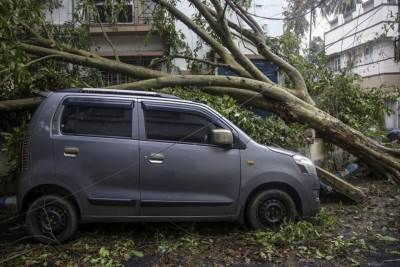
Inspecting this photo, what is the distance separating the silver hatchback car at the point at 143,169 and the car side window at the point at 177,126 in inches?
0.5

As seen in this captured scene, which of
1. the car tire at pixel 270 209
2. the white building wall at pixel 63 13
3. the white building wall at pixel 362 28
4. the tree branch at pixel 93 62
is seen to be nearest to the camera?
the car tire at pixel 270 209

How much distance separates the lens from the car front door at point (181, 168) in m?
5.76

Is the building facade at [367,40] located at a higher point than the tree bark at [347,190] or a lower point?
higher

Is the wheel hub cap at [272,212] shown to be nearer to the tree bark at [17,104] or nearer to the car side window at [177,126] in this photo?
the car side window at [177,126]


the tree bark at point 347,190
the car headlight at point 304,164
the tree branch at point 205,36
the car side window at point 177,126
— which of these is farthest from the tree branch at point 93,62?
the tree bark at point 347,190

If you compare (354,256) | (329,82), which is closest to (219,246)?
(354,256)

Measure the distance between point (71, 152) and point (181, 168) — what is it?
1431mm

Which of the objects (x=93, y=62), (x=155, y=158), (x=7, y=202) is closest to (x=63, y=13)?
(x=93, y=62)

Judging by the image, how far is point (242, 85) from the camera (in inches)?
352

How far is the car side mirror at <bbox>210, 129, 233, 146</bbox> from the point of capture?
5840 mm

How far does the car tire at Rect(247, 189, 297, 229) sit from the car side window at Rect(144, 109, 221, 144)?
106 cm

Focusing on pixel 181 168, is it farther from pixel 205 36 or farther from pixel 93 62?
pixel 205 36

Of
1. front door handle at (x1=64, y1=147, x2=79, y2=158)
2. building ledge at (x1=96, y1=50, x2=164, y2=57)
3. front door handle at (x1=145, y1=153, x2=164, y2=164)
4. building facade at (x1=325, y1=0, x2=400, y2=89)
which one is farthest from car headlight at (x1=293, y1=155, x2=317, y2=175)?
building ledge at (x1=96, y1=50, x2=164, y2=57)

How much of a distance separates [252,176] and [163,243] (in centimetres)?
146
